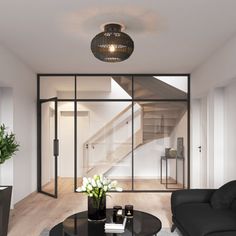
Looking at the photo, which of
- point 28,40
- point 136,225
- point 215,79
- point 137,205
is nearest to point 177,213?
point 136,225

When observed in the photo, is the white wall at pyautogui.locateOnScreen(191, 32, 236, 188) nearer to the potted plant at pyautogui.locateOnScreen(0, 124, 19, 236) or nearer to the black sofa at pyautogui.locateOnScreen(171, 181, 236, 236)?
the black sofa at pyautogui.locateOnScreen(171, 181, 236, 236)

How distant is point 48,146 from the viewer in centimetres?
622

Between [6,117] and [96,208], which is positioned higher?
[6,117]

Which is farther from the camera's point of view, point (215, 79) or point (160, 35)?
point (215, 79)

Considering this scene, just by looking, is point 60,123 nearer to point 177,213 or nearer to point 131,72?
point 131,72

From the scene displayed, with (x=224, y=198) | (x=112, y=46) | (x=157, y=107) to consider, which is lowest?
(x=224, y=198)

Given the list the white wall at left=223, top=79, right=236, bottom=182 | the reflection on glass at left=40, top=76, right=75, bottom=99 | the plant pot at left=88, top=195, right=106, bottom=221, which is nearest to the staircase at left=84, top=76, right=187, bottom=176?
the reflection on glass at left=40, top=76, right=75, bottom=99

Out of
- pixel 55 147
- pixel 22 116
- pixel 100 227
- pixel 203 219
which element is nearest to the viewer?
pixel 100 227

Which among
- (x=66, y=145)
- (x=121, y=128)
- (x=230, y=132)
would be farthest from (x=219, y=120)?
(x=66, y=145)

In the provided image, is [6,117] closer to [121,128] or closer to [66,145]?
[66,145]

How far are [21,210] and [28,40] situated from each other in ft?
9.51

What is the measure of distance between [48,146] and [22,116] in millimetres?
1115

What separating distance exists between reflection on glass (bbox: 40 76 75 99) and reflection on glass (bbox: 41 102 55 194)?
300mm

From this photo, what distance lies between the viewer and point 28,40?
3.96 metres
